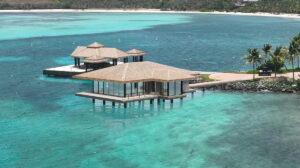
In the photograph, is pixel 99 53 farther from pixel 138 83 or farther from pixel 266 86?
pixel 266 86

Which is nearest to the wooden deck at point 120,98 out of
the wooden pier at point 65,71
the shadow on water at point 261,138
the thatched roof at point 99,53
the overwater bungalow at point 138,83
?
the overwater bungalow at point 138,83

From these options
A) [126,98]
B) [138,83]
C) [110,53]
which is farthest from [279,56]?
[126,98]

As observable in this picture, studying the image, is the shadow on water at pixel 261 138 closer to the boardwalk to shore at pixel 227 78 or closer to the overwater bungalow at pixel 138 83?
the overwater bungalow at pixel 138 83

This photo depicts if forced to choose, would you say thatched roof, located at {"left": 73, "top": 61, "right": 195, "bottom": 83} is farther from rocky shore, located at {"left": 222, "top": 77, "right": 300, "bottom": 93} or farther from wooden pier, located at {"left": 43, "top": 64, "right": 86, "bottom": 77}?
wooden pier, located at {"left": 43, "top": 64, "right": 86, "bottom": 77}

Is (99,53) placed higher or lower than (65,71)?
higher

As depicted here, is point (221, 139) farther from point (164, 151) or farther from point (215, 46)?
point (215, 46)

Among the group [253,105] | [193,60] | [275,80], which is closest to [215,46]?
[193,60]

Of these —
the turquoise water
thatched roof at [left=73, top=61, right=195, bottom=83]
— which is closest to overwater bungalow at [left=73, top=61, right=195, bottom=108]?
thatched roof at [left=73, top=61, right=195, bottom=83]
